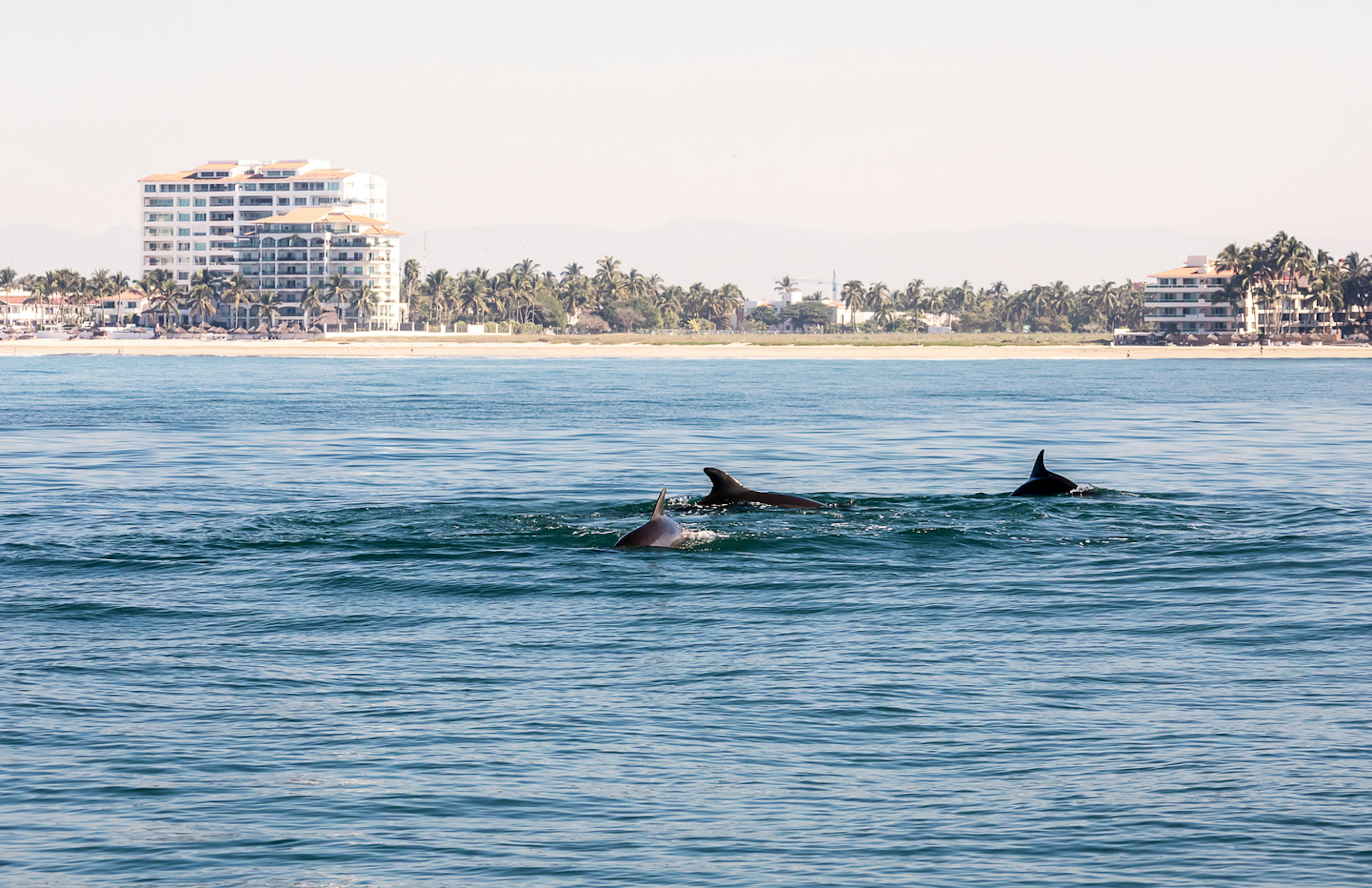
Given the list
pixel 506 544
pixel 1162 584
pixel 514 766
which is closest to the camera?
pixel 514 766

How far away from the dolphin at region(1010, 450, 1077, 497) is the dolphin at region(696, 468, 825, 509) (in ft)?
15.6

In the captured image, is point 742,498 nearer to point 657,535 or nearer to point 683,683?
point 657,535

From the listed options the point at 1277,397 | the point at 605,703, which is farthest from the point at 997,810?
the point at 1277,397

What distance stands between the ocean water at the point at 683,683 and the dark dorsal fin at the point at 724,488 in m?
0.57

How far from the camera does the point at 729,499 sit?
28.8 m

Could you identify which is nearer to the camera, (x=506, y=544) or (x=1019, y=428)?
(x=506, y=544)

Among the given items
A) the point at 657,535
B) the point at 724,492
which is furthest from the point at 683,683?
the point at 724,492

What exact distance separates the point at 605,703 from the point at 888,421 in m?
51.7

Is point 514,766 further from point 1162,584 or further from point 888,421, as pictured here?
point 888,421

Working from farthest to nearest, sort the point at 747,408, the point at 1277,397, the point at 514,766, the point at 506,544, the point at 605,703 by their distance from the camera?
the point at 1277,397 < the point at 747,408 < the point at 506,544 < the point at 605,703 < the point at 514,766

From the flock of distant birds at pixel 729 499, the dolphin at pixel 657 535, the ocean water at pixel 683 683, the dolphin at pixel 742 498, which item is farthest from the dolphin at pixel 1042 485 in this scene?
the dolphin at pixel 657 535

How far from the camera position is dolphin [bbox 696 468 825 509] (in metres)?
28.6

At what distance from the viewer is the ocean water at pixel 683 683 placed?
11180 millimetres

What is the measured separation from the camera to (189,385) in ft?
356
